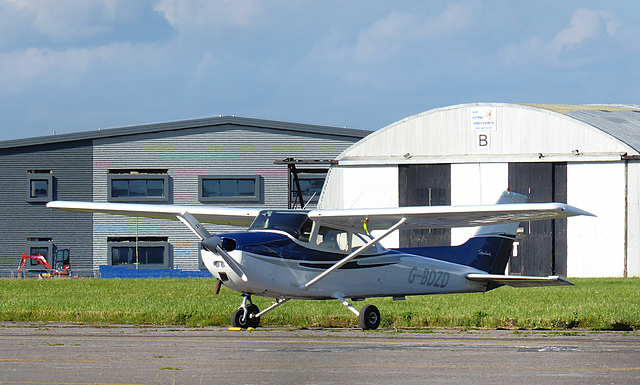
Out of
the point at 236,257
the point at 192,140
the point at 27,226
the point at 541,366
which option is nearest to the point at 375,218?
the point at 236,257

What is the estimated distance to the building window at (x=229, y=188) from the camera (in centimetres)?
4959

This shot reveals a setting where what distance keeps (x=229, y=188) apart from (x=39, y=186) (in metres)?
10.6

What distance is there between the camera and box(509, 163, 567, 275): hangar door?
34188mm

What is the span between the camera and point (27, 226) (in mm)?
50219

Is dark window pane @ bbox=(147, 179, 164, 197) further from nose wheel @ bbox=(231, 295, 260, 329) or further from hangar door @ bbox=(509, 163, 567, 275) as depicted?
Answer: nose wheel @ bbox=(231, 295, 260, 329)

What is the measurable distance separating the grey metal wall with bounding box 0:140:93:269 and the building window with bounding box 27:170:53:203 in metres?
0.25

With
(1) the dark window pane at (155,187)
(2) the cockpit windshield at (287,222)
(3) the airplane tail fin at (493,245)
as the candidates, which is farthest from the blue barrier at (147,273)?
(2) the cockpit windshield at (287,222)

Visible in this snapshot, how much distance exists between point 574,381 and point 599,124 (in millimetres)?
28283

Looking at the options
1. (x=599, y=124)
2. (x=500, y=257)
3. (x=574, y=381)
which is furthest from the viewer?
(x=599, y=124)

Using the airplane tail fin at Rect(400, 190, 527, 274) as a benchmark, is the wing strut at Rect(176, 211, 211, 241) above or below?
above

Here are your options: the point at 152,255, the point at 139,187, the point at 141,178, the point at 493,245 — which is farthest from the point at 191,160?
the point at 493,245

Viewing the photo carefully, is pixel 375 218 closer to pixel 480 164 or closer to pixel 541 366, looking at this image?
pixel 541 366

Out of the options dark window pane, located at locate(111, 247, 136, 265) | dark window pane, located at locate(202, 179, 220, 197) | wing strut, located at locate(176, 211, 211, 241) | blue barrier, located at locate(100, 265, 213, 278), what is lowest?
blue barrier, located at locate(100, 265, 213, 278)

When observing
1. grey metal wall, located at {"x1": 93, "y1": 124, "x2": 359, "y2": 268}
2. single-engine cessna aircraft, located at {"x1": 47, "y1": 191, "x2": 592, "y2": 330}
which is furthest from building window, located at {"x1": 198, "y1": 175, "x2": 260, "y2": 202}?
single-engine cessna aircraft, located at {"x1": 47, "y1": 191, "x2": 592, "y2": 330}
